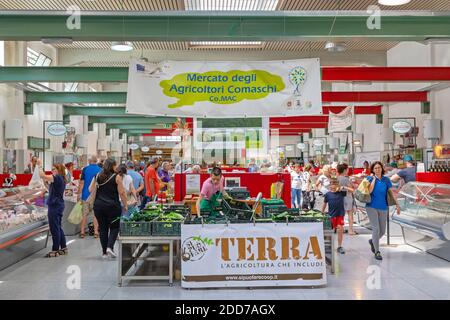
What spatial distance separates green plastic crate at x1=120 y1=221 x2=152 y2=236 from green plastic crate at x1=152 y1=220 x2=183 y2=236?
76 mm

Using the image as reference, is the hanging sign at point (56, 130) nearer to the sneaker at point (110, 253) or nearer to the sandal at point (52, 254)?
the sandal at point (52, 254)

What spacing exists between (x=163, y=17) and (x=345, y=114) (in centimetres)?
966

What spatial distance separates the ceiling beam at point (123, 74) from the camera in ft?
44.3

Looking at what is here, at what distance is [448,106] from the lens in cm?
1636

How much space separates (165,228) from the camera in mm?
6180

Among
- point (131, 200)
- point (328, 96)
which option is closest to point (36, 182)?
point (131, 200)

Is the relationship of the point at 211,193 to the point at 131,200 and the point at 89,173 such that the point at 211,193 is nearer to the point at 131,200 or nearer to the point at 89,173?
the point at 131,200

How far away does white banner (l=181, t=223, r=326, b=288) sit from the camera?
19.4 feet

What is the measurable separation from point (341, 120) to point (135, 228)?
1266 cm

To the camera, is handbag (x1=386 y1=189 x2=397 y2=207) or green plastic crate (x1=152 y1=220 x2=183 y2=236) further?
handbag (x1=386 y1=189 x2=397 y2=207)

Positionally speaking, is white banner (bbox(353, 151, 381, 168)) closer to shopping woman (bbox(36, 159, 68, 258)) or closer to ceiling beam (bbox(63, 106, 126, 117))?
ceiling beam (bbox(63, 106, 126, 117))

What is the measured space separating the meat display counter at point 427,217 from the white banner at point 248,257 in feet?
9.14

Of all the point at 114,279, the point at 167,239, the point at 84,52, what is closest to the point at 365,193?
the point at 167,239

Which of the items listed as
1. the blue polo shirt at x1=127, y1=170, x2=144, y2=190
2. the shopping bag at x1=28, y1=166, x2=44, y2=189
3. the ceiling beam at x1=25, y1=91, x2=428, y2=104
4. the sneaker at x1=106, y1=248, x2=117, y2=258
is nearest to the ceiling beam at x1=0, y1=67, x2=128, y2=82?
the ceiling beam at x1=25, y1=91, x2=428, y2=104
